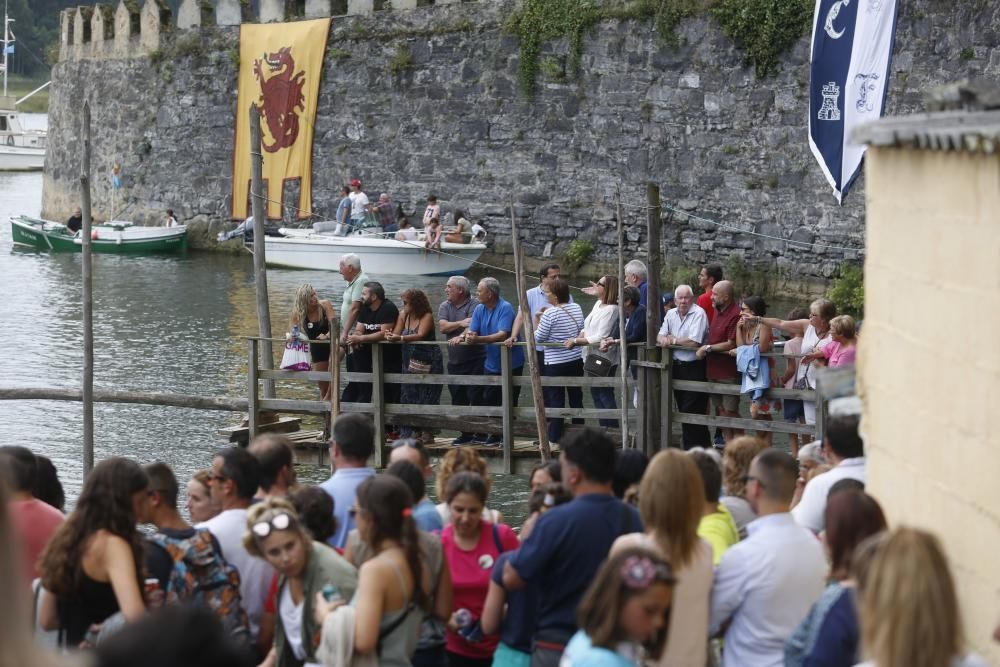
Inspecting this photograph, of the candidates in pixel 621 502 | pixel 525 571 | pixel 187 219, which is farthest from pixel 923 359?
pixel 187 219

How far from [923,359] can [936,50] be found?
60.1 ft

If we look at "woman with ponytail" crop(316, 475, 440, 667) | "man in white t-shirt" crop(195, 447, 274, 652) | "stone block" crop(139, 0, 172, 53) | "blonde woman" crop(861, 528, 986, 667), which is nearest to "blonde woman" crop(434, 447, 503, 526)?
"man in white t-shirt" crop(195, 447, 274, 652)

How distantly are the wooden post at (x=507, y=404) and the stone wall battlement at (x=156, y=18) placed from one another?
58.8ft

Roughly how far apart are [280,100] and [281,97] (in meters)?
0.06

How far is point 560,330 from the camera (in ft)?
40.8

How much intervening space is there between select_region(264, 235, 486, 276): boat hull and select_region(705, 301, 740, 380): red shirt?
1515 centimetres

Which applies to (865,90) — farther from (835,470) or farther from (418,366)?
(835,470)

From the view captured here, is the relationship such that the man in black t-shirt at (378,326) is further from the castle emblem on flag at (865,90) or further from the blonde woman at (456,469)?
the blonde woman at (456,469)

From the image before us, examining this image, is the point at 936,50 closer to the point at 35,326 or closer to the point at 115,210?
the point at 35,326

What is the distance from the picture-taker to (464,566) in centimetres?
605

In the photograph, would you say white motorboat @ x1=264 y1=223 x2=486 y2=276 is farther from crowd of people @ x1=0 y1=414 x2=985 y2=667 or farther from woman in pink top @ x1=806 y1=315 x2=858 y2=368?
crowd of people @ x1=0 y1=414 x2=985 y2=667

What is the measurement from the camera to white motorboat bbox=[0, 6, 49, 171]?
7150 centimetres

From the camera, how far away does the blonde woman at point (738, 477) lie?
21.0 ft

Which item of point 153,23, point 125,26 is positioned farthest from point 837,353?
point 125,26
